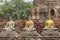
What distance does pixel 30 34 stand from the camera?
1189cm

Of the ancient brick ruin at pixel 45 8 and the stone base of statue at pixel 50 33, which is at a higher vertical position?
the ancient brick ruin at pixel 45 8

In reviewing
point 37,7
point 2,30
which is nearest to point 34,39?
point 2,30

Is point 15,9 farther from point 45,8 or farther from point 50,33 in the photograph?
point 50,33

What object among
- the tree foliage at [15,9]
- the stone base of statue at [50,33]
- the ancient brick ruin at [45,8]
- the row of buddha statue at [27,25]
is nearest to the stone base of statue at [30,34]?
A: the row of buddha statue at [27,25]

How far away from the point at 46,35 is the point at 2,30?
8.04 ft

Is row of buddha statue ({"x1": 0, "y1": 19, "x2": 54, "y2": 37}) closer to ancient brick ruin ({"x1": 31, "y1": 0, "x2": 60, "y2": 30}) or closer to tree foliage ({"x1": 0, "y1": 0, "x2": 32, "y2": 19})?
ancient brick ruin ({"x1": 31, "y1": 0, "x2": 60, "y2": 30})

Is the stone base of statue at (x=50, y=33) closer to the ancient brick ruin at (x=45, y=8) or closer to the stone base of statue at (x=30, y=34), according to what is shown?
the stone base of statue at (x=30, y=34)

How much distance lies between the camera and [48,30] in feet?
39.2

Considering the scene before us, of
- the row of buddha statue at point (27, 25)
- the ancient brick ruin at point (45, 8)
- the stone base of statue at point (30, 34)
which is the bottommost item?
the stone base of statue at point (30, 34)

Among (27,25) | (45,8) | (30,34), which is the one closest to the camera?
(30,34)

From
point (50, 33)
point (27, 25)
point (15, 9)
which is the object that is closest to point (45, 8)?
point (27, 25)

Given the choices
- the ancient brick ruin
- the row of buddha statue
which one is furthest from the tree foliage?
the row of buddha statue

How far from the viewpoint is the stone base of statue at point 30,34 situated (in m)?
11.7

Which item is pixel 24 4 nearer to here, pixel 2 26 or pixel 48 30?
pixel 2 26
